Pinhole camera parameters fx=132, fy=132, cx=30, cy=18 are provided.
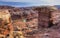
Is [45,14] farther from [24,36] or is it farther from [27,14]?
[24,36]

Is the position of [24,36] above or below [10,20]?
below

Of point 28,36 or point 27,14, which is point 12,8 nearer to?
point 27,14

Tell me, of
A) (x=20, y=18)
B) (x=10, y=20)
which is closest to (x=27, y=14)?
(x=20, y=18)

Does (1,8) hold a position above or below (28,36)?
above

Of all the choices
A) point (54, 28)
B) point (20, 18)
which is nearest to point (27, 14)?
point (20, 18)

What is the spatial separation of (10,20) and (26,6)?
0.25 meters

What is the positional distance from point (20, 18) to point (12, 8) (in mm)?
151

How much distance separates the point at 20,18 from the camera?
1.53 meters

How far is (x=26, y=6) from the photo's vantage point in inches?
61.4

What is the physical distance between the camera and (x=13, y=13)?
1525mm

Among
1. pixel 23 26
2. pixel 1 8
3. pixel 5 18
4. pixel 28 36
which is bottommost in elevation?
pixel 28 36

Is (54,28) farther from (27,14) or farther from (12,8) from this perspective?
(12,8)

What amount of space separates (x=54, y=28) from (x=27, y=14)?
1.16 feet

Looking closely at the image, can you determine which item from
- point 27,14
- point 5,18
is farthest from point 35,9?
point 5,18
